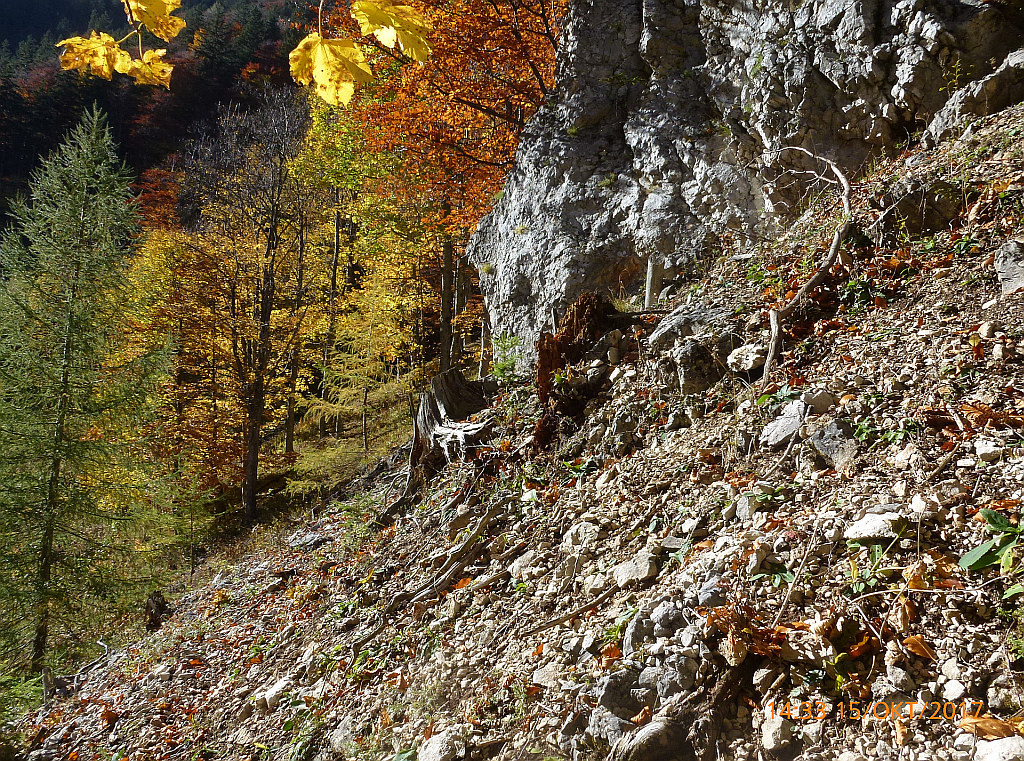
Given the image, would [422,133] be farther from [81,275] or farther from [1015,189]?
[1015,189]

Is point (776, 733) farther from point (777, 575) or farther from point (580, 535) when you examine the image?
point (580, 535)

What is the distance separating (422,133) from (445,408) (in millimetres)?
6150

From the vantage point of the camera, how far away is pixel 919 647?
202cm

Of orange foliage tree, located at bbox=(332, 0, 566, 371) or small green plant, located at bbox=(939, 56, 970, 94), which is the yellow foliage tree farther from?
orange foliage tree, located at bbox=(332, 0, 566, 371)

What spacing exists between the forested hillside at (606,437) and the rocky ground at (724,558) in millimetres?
20

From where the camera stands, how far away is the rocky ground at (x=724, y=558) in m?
2.14

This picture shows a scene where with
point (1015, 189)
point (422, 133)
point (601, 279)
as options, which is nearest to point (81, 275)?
point (422, 133)

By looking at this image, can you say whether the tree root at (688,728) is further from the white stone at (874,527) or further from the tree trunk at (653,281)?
the tree trunk at (653,281)

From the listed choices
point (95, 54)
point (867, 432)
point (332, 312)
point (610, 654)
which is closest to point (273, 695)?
point (610, 654)

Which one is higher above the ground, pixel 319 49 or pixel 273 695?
pixel 319 49

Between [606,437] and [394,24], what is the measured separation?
12.1ft

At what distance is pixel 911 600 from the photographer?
2166mm

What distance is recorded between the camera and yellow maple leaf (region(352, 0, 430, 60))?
81.4 inches
